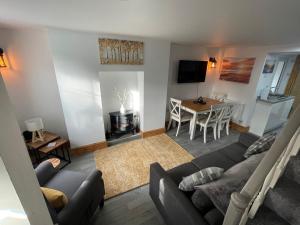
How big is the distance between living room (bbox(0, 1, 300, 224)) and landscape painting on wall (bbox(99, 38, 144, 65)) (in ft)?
0.21

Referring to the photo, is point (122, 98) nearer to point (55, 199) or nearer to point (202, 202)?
point (55, 199)

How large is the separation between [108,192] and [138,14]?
91.5 inches

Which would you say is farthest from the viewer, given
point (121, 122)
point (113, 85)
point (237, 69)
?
point (237, 69)

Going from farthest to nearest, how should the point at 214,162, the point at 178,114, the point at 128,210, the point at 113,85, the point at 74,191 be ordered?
the point at 178,114 → the point at 113,85 → the point at 214,162 → the point at 128,210 → the point at 74,191

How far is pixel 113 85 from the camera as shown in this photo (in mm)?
3357

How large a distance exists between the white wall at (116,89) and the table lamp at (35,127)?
4.35ft

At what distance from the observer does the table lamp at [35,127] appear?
7.20ft

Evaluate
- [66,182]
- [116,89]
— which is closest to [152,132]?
[116,89]

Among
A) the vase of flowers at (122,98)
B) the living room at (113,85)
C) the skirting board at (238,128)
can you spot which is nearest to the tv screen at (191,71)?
the living room at (113,85)

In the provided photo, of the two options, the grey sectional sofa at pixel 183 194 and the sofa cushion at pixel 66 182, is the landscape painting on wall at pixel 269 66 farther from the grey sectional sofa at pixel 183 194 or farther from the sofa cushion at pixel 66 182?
the sofa cushion at pixel 66 182

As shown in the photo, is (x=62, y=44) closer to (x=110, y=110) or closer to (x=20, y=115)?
(x=20, y=115)

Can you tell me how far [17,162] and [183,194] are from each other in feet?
4.17

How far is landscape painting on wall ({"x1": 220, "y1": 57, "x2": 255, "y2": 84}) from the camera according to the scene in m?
3.67

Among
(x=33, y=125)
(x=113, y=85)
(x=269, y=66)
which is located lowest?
(x=33, y=125)
